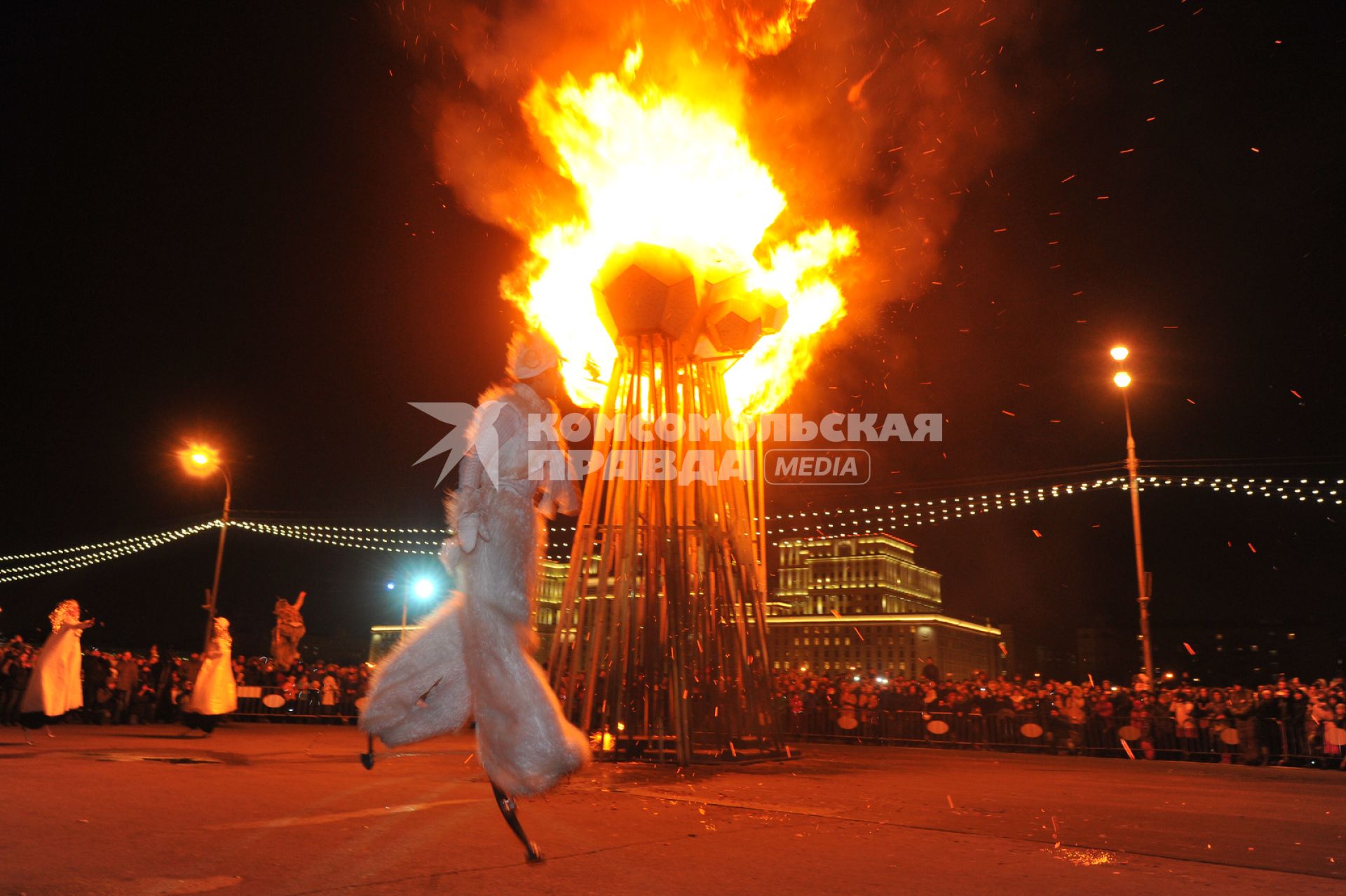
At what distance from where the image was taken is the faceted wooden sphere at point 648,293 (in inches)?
472

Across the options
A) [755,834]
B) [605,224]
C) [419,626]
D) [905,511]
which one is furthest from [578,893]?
[905,511]

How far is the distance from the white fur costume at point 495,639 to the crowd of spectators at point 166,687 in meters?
14.1

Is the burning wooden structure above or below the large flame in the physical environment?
below

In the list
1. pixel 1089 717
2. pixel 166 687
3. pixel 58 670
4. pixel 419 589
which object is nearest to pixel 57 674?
pixel 58 670

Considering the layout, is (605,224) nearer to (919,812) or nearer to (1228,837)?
(919,812)

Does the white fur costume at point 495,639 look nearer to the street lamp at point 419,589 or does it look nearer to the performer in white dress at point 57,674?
the performer in white dress at point 57,674

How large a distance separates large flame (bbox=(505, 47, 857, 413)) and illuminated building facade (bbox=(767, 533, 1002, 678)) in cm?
9920

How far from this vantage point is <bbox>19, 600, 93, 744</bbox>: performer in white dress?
12516 millimetres

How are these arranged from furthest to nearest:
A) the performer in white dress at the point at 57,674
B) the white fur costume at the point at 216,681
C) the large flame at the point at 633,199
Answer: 1. the white fur costume at the point at 216,681
2. the large flame at the point at 633,199
3. the performer in white dress at the point at 57,674

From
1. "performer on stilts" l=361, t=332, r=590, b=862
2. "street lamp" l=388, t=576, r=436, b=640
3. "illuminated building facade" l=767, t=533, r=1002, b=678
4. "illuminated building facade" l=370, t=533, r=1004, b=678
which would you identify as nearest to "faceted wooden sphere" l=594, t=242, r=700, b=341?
"performer on stilts" l=361, t=332, r=590, b=862

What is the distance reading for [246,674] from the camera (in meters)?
24.7

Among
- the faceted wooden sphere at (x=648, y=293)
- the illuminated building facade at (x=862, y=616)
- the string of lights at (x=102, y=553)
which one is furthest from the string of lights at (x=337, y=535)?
the illuminated building facade at (x=862, y=616)

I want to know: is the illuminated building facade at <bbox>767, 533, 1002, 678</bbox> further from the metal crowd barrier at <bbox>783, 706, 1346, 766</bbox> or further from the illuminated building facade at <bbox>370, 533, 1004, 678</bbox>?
the metal crowd barrier at <bbox>783, 706, 1346, 766</bbox>

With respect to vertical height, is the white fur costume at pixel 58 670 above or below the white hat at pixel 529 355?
below
